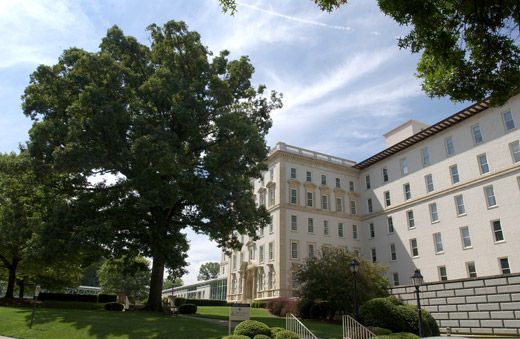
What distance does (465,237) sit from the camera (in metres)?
37.2

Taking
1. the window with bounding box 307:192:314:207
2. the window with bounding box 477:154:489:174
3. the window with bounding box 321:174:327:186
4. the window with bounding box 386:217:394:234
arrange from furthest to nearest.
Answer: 1. the window with bounding box 321:174:327:186
2. the window with bounding box 307:192:314:207
3. the window with bounding box 386:217:394:234
4. the window with bounding box 477:154:489:174

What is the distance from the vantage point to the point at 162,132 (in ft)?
72.2

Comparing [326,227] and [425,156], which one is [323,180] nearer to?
[326,227]

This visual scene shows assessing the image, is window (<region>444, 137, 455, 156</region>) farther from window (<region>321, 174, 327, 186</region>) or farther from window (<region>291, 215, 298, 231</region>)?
window (<region>291, 215, 298, 231</region>)

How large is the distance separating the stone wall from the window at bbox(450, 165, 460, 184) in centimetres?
2001

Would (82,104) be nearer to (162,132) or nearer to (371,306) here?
(162,132)

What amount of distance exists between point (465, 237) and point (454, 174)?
6817 millimetres

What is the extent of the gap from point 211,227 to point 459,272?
88.7ft

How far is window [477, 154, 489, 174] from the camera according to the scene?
36438mm

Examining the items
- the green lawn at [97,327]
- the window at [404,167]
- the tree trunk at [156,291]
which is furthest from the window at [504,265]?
the tree trunk at [156,291]

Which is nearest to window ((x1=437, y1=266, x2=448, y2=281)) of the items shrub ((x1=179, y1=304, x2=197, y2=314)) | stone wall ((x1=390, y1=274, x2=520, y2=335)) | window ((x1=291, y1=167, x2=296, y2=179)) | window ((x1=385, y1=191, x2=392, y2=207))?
window ((x1=385, y1=191, x2=392, y2=207))

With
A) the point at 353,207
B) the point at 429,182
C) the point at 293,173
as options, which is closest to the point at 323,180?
the point at 293,173

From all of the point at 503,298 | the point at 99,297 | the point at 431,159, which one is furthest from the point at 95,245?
the point at 431,159

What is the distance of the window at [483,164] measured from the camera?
36.4 metres
